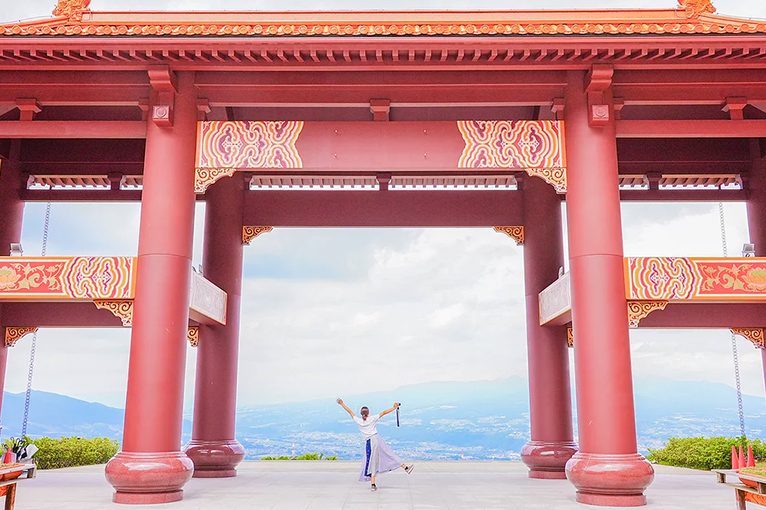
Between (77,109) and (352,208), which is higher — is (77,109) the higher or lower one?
the higher one

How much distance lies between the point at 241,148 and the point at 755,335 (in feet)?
26.5

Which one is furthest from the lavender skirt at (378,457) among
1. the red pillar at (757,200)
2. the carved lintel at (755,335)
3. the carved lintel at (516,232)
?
the red pillar at (757,200)

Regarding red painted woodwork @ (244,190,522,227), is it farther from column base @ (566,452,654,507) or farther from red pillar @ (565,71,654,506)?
column base @ (566,452,654,507)

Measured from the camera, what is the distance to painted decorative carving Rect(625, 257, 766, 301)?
8.21 m

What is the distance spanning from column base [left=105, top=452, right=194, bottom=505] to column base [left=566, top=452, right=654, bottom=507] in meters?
4.38

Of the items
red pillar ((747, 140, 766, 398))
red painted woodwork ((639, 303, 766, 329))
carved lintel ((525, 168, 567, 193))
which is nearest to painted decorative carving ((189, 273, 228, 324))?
carved lintel ((525, 168, 567, 193))

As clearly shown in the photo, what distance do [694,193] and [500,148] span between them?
520 cm

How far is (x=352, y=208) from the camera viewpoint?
12.1m

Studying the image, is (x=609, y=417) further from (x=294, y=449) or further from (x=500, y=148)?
(x=294, y=449)

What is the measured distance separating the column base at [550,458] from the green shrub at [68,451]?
326 inches

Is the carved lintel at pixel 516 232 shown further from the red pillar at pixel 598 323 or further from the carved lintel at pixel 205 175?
the carved lintel at pixel 205 175

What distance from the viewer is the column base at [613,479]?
7.28 metres

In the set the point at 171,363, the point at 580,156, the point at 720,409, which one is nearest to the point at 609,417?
the point at 580,156

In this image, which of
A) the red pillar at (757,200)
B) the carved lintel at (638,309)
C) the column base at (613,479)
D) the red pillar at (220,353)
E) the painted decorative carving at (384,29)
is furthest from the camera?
the red pillar at (757,200)
